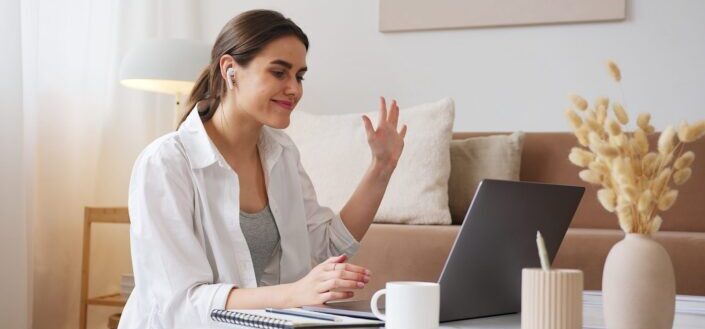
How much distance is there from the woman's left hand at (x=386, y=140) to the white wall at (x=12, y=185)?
5.27 feet

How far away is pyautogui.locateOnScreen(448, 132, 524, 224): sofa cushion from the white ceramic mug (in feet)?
6.54

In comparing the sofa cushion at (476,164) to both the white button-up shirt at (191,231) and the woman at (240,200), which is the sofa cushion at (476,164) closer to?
the woman at (240,200)

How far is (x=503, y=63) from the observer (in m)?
3.53

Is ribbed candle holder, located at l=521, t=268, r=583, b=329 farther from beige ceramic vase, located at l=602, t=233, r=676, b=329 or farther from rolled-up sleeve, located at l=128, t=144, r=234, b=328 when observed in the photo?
rolled-up sleeve, located at l=128, t=144, r=234, b=328

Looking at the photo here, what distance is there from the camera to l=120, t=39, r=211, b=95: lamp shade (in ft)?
10.6

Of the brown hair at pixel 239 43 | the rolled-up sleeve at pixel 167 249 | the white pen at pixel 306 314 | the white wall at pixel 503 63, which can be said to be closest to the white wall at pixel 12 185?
the white wall at pixel 503 63

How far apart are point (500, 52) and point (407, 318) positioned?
8.54 ft

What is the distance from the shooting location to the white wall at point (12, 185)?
9.64ft

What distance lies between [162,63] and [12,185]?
67 centimetres

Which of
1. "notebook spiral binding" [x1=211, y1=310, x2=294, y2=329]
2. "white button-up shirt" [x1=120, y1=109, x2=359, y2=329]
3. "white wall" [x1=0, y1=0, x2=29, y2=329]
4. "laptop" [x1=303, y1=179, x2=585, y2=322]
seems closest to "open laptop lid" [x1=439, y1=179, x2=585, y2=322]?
"laptop" [x1=303, y1=179, x2=585, y2=322]

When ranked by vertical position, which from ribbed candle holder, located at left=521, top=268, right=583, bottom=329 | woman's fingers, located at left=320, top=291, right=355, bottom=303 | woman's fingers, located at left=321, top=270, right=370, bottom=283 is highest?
ribbed candle holder, located at left=521, top=268, right=583, bottom=329

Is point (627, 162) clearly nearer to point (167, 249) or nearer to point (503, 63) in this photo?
point (167, 249)

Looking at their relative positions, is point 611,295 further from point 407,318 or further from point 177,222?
point 177,222

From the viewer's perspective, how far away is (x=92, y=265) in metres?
3.56
